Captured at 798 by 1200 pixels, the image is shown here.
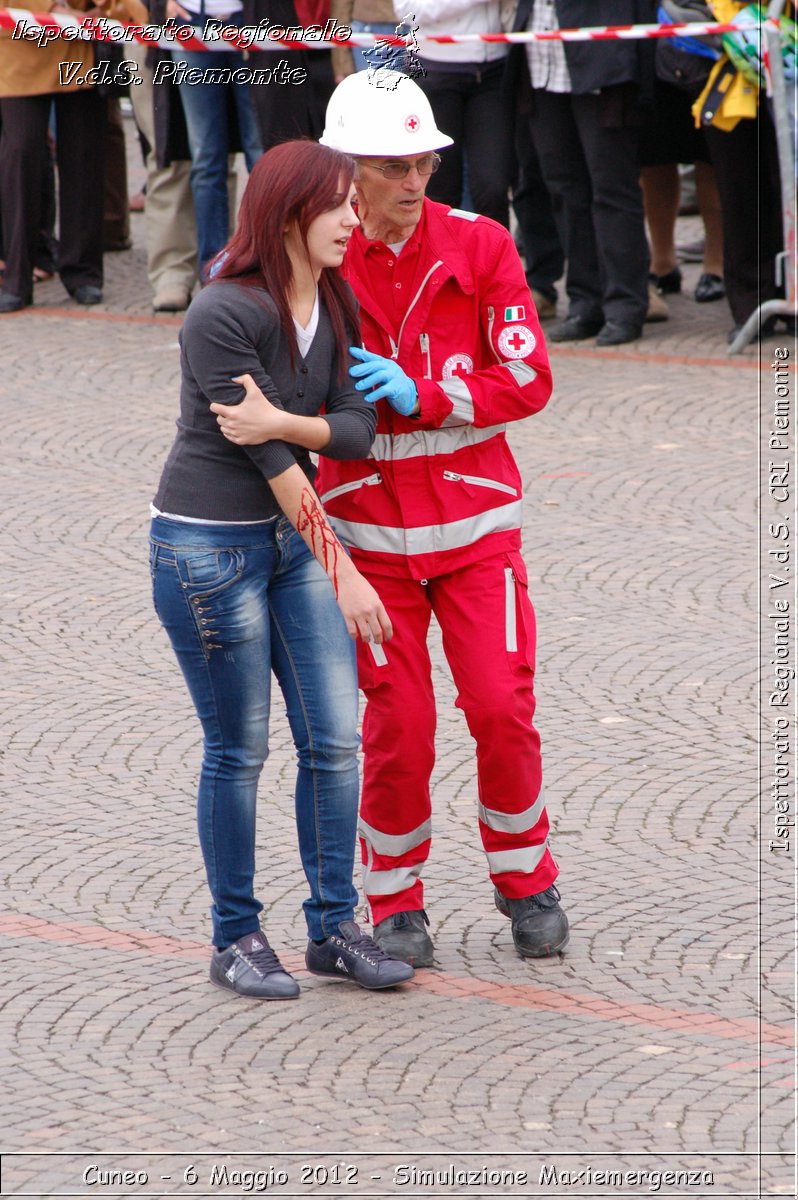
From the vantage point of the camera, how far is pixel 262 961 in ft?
14.0

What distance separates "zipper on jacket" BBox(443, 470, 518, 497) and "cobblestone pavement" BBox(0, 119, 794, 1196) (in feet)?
3.61

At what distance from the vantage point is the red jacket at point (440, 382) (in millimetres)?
4332

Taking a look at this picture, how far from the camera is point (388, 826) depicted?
14.7ft

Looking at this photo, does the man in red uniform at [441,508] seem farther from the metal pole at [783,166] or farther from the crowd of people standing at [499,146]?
the metal pole at [783,166]

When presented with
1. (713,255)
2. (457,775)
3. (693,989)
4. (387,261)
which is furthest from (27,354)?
(693,989)

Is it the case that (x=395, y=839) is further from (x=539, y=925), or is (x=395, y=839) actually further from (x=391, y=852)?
(x=539, y=925)

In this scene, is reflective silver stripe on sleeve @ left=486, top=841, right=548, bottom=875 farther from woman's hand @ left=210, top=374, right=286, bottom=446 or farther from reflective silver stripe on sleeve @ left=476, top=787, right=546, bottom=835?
woman's hand @ left=210, top=374, right=286, bottom=446

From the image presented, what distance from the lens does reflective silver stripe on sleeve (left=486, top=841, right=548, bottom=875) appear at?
176 inches

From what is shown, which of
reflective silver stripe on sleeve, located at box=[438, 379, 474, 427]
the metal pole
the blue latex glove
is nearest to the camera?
the blue latex glove

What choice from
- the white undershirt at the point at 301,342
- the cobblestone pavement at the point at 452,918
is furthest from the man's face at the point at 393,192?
the cobblestone pavement at the point at 452,918

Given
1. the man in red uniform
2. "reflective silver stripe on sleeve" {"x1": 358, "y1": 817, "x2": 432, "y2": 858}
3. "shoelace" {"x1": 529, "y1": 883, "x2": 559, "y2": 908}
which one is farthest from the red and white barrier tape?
"shoelace" {"x1": 529, "y1": 883, "x2": 559, "y2": 908}

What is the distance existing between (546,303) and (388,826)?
22.7 ft

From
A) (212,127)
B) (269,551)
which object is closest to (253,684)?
(269,551)

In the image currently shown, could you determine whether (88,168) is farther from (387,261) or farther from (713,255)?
(387,261)
